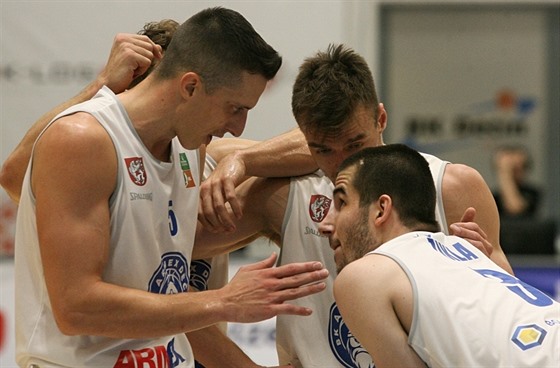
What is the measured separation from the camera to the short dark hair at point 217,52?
3.43 m

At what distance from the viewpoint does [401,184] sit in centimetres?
326

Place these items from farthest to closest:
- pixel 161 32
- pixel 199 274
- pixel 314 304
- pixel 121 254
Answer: pixel 199 274 < pixel 161 32 < pixel 314 304 < pixel 121 254

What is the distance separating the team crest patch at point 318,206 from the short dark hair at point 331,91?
0.34 metres

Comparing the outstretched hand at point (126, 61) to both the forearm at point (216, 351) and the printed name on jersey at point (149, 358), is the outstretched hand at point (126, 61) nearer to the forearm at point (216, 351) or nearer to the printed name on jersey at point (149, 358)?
the printed name on jersey at point (149, 358)

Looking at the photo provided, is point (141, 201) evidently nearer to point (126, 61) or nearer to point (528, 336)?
point (126, 61)

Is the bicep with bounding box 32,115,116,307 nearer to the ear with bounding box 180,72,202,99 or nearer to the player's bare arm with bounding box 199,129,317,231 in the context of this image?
the ear with bounding box 180,72,202,99

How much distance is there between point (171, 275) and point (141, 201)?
0.35 metres

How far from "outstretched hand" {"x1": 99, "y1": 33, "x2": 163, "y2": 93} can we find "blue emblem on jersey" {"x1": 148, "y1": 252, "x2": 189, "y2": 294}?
25.8 inches

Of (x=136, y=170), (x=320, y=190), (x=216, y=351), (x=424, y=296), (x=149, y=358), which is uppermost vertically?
(x=136, y=170)

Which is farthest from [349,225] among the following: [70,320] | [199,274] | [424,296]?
[199,274]

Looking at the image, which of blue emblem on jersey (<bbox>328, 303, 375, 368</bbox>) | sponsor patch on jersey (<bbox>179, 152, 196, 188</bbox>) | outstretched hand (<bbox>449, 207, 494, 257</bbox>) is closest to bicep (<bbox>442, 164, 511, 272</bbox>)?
outstretched hand (<bbox>449, 207, 494, 257</bbox>)

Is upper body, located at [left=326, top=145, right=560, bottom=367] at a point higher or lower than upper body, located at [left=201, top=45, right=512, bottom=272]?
lower

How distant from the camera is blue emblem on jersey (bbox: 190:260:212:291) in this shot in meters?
4.39

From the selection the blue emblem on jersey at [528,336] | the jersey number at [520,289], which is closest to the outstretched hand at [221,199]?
the jersey number at [520,289]
